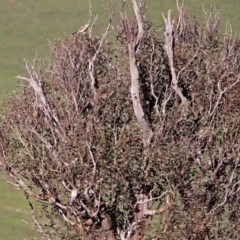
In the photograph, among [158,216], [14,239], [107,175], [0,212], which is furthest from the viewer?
[0,212]

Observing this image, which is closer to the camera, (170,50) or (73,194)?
(73,194)

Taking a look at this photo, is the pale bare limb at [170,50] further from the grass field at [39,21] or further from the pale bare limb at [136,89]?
Result: the grass field at [39,21]

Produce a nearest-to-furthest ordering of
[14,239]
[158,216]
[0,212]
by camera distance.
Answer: [158,216] → [14,239] → [0,212]

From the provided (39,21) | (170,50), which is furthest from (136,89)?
(39,21)

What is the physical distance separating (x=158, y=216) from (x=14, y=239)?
11942 millimetres

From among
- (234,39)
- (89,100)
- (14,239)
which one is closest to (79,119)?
(89,100)

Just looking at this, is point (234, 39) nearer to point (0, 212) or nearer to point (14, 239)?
point (14, 239)

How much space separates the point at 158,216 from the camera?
16.6 meters

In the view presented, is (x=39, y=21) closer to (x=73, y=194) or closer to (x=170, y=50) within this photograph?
(x=170, y=50)

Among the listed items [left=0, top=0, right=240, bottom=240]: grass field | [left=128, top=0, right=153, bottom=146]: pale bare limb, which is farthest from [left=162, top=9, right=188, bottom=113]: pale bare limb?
[left=0, top=0, right=240, bottom=240]: grass field

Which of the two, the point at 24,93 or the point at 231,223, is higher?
the point at 24,93

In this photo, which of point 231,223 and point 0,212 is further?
point 0,212

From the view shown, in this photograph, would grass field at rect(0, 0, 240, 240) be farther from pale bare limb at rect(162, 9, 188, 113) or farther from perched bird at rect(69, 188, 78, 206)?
perched bird at rect(69, 188, 78, 206)

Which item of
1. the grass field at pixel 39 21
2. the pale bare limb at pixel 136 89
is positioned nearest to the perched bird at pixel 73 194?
the pale bare limb at pixel 136 89
